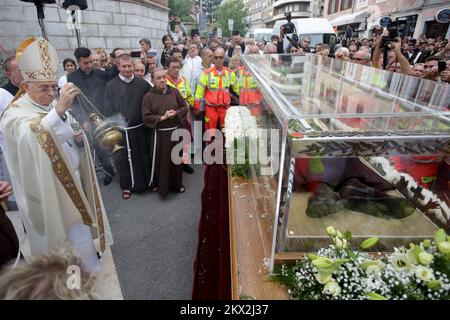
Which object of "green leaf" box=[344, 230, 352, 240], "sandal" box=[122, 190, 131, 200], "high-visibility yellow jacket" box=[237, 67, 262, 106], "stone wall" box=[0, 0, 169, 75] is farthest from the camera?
"stone wall" box=[0, 0, 169, 75]

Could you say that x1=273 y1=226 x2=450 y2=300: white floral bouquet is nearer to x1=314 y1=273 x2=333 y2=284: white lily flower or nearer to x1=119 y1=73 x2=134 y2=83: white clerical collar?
x1=314 y1=273 x2=333 y2=284: white lily flower

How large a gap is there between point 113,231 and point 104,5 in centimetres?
938

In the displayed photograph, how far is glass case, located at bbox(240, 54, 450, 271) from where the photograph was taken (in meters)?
1.42

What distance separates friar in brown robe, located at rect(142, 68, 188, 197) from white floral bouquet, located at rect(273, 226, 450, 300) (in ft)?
10.1

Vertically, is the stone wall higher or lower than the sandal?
higher

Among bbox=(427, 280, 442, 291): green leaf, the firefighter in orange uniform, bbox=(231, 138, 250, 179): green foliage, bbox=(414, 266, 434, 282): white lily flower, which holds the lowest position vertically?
bbox=(231, 138, 250, 179): green foliage

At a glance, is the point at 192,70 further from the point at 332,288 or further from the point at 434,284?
the point at 434,284

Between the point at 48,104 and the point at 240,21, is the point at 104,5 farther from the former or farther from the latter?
the point at 240,21

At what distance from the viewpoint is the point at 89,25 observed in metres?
9.64

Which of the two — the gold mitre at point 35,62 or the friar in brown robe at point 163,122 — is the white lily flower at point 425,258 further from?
the friar in brown robe at point 163,122

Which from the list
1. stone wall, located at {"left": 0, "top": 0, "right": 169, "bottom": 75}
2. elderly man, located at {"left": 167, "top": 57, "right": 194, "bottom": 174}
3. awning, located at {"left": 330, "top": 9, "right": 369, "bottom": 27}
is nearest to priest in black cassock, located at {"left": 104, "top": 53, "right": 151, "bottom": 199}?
elderly man, located at {"left": 167, "top": 57, "right": 194, "bottom": 174}
